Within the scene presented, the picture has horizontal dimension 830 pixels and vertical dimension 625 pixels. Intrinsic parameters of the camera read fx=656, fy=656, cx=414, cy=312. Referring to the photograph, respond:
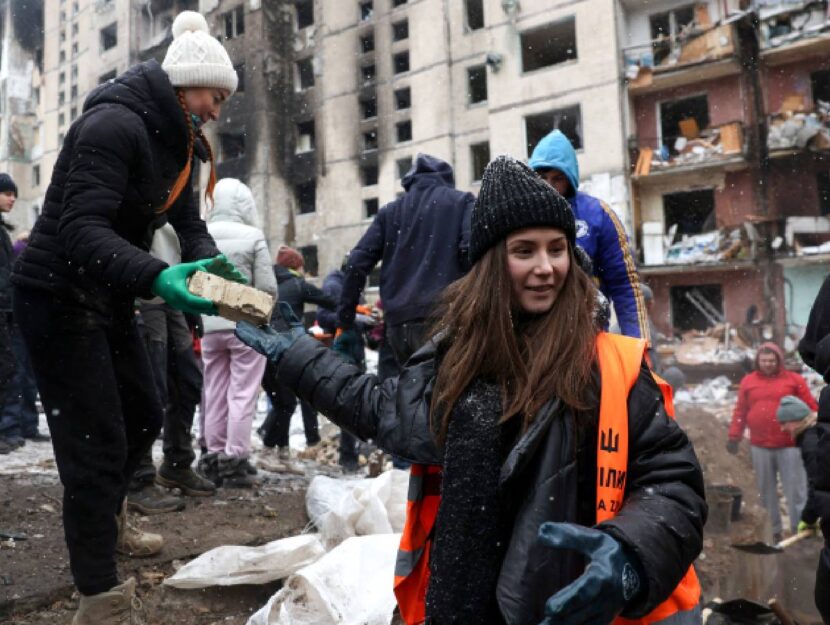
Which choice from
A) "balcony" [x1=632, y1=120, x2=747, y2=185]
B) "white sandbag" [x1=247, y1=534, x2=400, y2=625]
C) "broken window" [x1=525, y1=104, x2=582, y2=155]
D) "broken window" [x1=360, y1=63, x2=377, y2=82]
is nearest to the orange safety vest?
"white sandbag" [x1=247, y1=534, x2=400, y2=625]

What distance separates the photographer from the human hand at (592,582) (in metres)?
1.03

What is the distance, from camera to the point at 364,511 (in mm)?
2979

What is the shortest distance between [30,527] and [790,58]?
69.8 ft

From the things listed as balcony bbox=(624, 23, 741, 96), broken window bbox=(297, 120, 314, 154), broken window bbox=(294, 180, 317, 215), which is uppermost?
broken window bbox=(297, 120, 314, 154)

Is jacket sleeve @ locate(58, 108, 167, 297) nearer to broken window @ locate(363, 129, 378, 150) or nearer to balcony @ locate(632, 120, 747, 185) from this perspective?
balcony @ locate(632, 120, 747, 185)

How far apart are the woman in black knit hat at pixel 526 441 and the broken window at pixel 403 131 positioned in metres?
24.2

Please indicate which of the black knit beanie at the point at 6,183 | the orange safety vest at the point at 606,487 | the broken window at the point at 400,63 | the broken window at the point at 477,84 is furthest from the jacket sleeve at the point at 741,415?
the broken window at the point at 400,63

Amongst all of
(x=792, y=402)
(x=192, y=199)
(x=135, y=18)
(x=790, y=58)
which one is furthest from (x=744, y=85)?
(x=192, y=199)

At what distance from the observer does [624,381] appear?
4.37ft

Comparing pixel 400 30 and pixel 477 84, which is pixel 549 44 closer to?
pixel 477 84

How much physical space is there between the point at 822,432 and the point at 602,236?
1384mm

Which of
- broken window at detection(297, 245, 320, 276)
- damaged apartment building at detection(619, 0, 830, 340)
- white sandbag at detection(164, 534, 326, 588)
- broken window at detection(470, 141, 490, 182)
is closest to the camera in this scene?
white sandbag at detection(164, 534, 326, 588)

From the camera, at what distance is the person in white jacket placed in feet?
13.2

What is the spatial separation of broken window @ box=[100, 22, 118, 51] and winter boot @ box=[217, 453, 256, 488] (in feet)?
65.9
